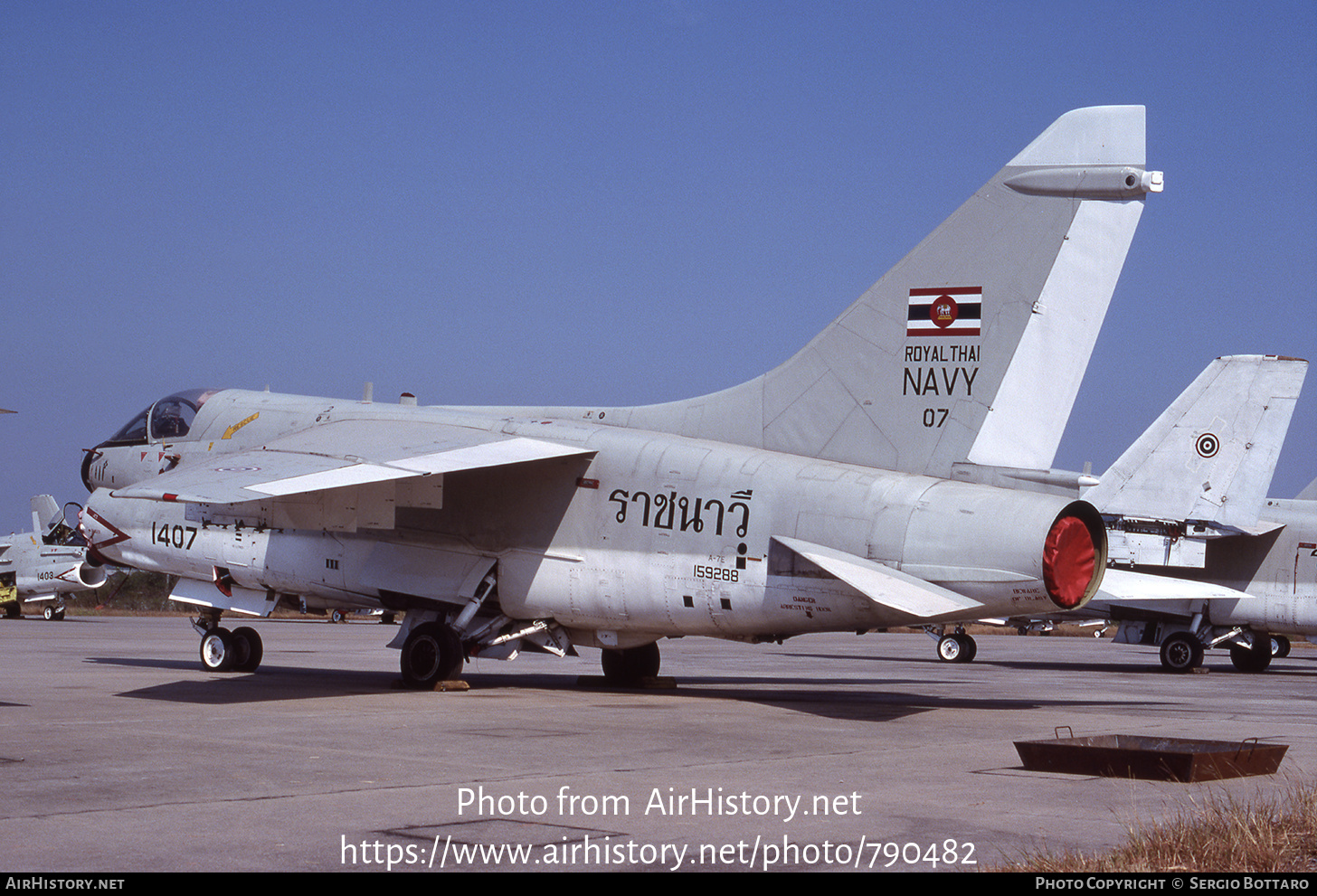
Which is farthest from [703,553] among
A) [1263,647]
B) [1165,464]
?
[1263,647]

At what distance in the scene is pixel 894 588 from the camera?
11805 mm

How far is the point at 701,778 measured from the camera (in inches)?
334

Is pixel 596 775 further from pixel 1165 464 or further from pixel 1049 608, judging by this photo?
pixel 1165 464

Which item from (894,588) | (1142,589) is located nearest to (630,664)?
(894,588)

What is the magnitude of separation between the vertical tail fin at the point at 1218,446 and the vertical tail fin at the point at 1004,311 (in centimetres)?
1255

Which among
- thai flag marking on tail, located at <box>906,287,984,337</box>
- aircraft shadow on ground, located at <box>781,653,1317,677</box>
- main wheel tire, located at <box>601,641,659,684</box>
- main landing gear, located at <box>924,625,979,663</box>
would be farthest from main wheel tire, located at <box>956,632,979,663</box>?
thai flag marking on tail, located at <box>906,287,984,337</box>

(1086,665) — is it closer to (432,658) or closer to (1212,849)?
(432,658)

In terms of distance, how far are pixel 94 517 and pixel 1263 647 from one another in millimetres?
22099

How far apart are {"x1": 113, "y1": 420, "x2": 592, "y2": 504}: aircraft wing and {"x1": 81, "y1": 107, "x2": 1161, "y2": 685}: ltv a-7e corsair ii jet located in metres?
0.05

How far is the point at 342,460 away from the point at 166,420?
17.5ft

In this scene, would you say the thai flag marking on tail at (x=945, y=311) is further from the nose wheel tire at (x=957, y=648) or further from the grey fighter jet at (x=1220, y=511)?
the nose wheel tire at (x=957, y=648)

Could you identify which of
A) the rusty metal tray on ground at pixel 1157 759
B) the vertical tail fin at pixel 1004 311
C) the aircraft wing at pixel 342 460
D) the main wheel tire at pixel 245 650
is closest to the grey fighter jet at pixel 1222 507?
the vertical tail fin at pixel 1004 311

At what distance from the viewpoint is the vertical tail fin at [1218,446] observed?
2425 centimetres

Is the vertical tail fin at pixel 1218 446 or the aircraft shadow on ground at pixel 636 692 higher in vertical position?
the vertical tail fin at pixel 1218 446
